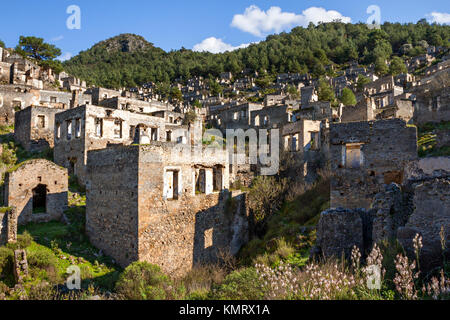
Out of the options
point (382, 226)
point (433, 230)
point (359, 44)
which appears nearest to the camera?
point (433, 230)

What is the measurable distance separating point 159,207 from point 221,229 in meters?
4.12

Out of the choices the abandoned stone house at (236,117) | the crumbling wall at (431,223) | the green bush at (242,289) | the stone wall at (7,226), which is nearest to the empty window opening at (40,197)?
the stone wall at (7,226)

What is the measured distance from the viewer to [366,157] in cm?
1241

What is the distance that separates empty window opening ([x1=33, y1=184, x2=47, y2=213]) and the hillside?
5775 centimetres

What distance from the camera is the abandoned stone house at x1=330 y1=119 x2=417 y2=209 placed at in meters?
12.0

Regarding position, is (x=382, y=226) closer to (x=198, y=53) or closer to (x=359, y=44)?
(x=359, y=44)

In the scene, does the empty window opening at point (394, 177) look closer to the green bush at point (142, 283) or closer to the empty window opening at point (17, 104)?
the green bush at point (142, 283)

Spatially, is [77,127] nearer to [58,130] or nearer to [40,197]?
[58,130]

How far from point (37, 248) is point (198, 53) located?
12135 cm

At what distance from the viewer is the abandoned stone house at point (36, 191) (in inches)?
595

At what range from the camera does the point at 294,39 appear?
105 metres

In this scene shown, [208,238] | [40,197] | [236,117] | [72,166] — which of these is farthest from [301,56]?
[40,197]

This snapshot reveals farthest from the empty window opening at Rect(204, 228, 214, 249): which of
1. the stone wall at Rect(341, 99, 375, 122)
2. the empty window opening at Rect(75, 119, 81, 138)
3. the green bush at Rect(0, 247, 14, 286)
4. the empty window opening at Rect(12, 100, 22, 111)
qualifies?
the empty window opening at Rect(12, 100, 22, 111)

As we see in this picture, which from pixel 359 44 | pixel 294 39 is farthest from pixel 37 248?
pixel 294 39
